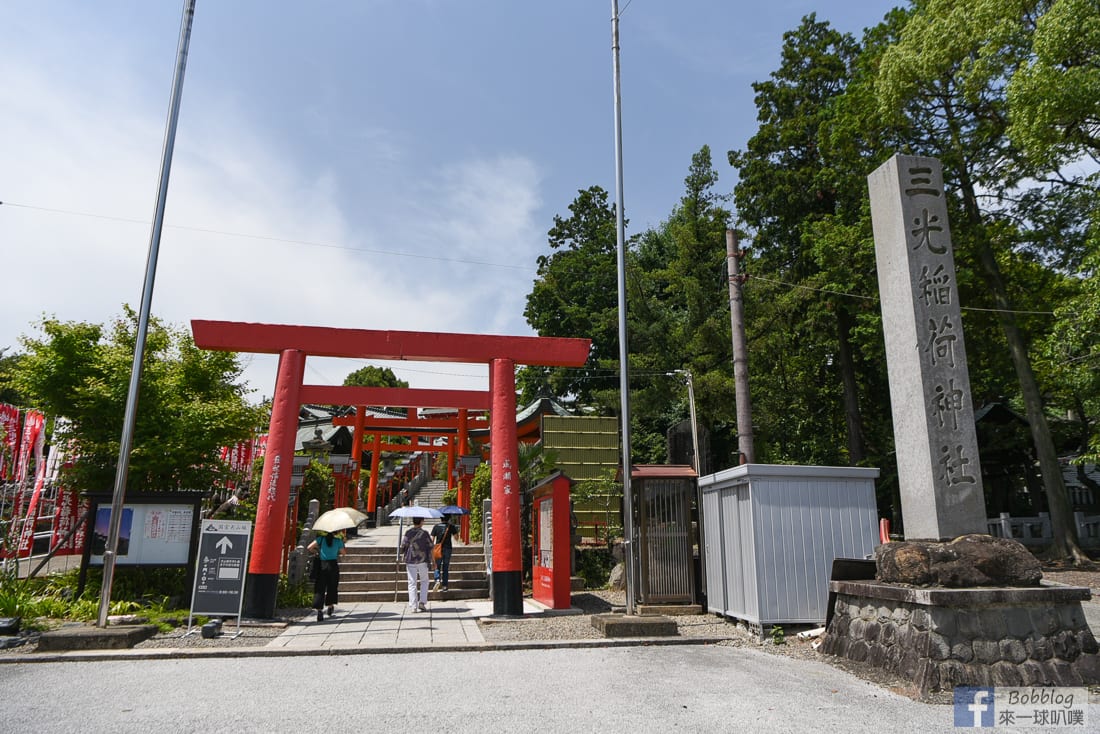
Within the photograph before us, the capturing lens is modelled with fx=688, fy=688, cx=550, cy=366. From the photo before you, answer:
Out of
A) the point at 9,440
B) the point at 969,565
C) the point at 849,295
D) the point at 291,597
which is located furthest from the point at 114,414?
the point at 849,295

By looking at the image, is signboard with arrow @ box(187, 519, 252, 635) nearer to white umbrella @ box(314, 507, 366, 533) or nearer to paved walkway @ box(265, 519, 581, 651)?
paved walkway @ box(265, 519, 581, 651)

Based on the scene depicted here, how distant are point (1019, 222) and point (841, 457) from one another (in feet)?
30.7

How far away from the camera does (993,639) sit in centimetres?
621

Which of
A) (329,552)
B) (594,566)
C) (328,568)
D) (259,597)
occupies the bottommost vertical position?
(259,597)

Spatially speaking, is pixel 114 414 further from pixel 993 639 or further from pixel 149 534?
pixel 993 639

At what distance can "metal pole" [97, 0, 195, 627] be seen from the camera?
30.4 feet

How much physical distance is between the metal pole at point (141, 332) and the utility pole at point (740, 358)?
32.3 feet

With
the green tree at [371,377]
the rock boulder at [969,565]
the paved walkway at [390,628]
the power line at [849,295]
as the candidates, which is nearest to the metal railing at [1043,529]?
the power line at [849,295]

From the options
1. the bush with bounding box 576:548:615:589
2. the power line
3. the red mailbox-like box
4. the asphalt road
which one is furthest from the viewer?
the power line

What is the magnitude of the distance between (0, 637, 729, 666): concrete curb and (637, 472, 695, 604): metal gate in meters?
2.30

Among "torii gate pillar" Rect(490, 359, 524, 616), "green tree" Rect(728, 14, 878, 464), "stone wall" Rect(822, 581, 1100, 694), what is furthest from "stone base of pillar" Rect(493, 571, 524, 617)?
"green tree" Rect(728, 14, 878, 464)

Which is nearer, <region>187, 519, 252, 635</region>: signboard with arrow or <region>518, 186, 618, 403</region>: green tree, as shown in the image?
<region>187, 519, 252, 635</region>: signboard with arrow

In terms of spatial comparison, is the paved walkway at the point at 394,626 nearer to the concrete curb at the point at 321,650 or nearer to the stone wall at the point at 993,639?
the concrete curb at the point at 321,650

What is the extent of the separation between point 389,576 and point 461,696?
30.8 ft
